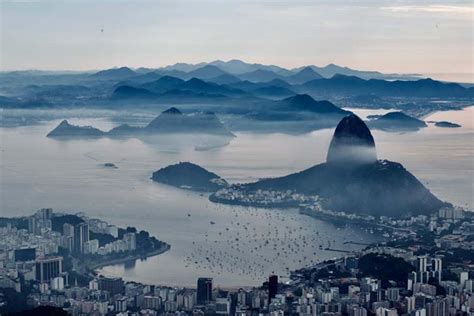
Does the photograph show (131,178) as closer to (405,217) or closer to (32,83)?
(32,83)

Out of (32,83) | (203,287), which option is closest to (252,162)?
(32,83)

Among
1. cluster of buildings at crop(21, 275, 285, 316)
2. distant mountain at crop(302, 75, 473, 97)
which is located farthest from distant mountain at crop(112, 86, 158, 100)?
cluster of buildings at crop(21, 275, 285, 316)

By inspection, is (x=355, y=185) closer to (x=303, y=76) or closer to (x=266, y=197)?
(x=266, y=197)

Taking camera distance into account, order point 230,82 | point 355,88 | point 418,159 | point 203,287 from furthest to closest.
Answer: point 230,82, point 355,88, point 418,159, point 203,287

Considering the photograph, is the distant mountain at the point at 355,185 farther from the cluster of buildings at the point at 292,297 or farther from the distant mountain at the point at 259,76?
the distant mountain at the point at 259,76

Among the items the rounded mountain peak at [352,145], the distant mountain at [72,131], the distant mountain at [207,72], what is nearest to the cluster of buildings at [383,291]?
the rounded mountain peak at [352,145]

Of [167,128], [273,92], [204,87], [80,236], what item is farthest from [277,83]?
[80,236]
